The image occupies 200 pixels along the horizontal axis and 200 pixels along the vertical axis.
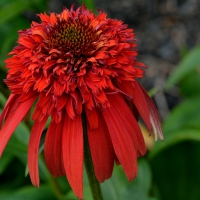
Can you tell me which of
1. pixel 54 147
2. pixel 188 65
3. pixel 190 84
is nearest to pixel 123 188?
pixel 54 147

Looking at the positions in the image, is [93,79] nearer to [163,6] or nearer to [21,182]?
[21,182]

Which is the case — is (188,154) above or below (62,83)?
below

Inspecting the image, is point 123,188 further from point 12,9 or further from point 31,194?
point 12,9

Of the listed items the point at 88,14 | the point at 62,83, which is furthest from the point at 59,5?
the point at 62,83

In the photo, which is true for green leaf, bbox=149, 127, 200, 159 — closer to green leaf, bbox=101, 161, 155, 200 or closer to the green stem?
green leaf, bbox=101, 161, 155, 200

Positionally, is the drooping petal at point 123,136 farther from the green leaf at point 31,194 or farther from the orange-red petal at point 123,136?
the green leaf at point 31,194

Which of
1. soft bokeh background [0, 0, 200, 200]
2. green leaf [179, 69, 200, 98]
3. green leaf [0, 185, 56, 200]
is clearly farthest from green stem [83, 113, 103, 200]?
green leaf [179, 69, 200, 98]

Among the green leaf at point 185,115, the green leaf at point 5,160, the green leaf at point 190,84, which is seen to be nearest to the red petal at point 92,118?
the green leaf at point 5,160
